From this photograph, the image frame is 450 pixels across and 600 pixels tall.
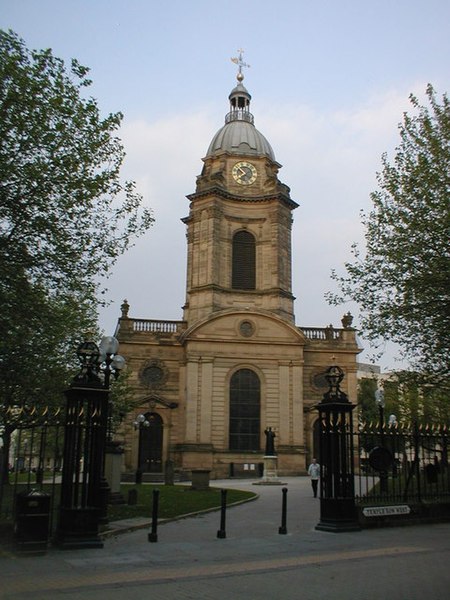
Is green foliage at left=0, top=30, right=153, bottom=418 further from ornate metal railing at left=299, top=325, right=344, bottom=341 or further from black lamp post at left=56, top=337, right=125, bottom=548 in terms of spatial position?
ornate metal railing at left=299, top=325, right=344, bottom=341

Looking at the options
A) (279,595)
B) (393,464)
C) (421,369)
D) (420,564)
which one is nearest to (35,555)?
(279,595)

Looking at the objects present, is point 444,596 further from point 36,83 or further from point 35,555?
point 36,83

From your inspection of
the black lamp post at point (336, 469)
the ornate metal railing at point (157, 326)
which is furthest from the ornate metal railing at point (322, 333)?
the black lamp post at point (336, 469)

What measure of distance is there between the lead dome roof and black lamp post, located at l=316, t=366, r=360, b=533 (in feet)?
122

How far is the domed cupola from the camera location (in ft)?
166

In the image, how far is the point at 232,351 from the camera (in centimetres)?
4403

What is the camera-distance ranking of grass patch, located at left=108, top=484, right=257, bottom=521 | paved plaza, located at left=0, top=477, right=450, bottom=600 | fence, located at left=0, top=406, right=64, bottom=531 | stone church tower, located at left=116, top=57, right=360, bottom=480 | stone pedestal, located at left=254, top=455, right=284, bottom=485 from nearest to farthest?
paved plaza, located at left=0, top=477, right=450, bottom=600 → fence, located at left=0, top=406, right=64, bottom=531 → grass patch, located at left=108, top=484, right=257, bottom=521 → stone pedestal, located at left=254, top=455, right=284, bottom=485 → stone church tower, located at left=116, top=57, right=360, bottom=480

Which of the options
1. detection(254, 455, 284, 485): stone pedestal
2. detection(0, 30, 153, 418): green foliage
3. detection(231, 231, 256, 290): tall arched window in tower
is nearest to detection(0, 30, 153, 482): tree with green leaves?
detection(0, 30, 153, 418): green foliage

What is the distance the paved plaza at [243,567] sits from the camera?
871 centimetres

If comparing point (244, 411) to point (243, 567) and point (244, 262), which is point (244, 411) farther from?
point (243, 567)

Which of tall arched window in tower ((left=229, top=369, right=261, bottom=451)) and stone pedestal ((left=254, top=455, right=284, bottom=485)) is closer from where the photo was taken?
stone pedestal ((left=254, top=455, right=284, bottom=485))

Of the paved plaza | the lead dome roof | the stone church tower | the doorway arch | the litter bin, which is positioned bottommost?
the paved plaza

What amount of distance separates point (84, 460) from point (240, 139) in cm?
4198

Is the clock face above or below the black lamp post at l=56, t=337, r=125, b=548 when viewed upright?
above
